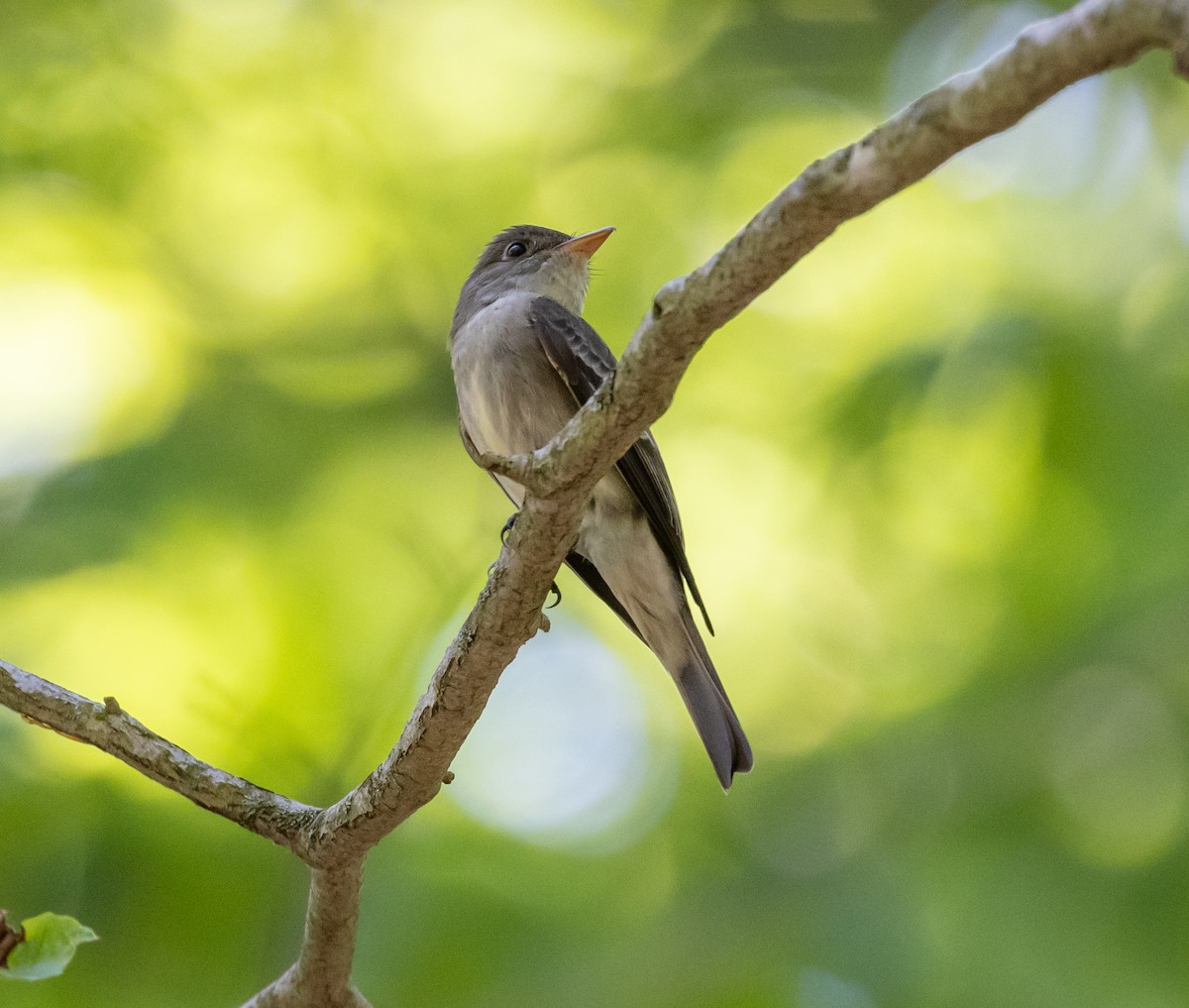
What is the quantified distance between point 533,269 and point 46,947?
2.99 m

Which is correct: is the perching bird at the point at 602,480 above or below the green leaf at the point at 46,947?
above

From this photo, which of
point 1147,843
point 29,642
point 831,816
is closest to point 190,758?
point 29,642

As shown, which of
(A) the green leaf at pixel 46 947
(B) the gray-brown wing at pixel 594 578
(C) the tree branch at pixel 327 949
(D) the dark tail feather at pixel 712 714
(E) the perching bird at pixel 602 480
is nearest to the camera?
(A) the green leaf at pixel 46 947

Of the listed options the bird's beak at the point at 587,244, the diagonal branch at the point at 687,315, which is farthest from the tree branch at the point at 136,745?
the bird's beak at the point at 587,244

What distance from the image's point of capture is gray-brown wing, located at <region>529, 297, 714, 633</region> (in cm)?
366

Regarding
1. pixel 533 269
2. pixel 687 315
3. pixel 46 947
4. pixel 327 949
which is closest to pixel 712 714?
pixel 327 949

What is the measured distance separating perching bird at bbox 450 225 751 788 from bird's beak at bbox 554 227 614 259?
0.50 metres

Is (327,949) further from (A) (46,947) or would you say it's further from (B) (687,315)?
(B) (687,315)

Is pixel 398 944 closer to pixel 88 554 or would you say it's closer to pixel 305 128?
pixel 88 554

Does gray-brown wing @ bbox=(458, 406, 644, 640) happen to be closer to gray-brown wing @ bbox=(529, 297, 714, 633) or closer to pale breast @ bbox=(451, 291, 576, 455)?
gray-brown wing @ bbox=(529, 297, 714, 633)

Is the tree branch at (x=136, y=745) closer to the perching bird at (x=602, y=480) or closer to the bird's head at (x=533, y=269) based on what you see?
the perching bird at (x=602, y=480)

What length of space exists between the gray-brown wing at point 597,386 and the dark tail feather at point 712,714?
0.41 feet

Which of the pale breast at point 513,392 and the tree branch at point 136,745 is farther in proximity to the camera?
the pale breast at point 513,392

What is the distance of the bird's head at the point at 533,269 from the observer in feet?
14.8
